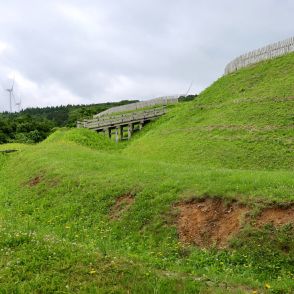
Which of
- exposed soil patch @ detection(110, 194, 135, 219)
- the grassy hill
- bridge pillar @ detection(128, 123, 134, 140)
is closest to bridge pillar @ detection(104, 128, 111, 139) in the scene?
bridge pillar @ detection(128, 123, 134, 140)

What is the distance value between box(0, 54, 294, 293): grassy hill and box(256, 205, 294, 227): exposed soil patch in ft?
0.09

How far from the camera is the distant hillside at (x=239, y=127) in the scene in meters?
23.8

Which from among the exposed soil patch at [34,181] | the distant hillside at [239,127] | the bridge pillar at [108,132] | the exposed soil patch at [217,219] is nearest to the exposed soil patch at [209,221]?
the exposed soil patch at [217,219]

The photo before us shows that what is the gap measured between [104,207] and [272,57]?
98.8ft

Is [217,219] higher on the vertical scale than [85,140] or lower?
lower

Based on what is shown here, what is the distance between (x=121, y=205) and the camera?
51.6 feet

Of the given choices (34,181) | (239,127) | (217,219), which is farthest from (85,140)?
(217,219)

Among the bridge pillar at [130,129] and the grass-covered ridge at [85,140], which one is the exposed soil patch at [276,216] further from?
the bridge pillar at [130,129]

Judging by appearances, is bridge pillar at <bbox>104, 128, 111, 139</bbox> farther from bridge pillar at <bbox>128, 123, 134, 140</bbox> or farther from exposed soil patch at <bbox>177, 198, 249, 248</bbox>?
exposed soil patch at <bbox>177, 198, 249, 248</bbox>

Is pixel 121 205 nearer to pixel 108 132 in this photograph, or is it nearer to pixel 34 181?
pixel 34 181

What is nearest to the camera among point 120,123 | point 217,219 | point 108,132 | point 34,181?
point 217,219

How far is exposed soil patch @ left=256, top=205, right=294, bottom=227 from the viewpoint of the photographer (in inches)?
458

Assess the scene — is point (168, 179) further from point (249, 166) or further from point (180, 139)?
point (180, 139)

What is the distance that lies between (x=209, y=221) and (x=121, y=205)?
3960mm
